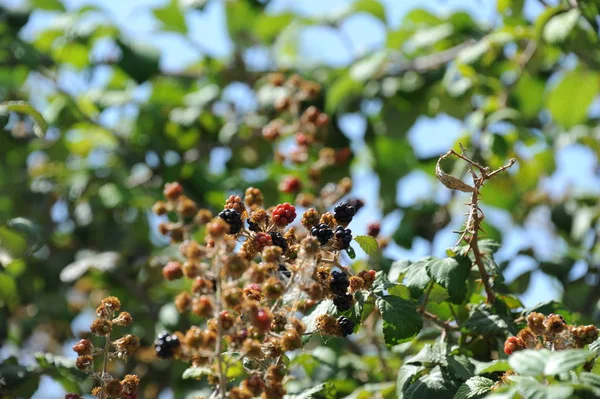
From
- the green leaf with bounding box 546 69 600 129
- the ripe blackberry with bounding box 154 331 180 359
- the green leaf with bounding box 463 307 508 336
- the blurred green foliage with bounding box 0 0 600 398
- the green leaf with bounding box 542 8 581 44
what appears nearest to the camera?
the ripe blackberry with bounding box 154 331 180 359

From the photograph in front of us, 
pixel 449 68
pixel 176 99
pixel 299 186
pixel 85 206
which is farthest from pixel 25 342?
pixel 449 68

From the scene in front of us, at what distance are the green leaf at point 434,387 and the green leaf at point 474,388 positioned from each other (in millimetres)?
125

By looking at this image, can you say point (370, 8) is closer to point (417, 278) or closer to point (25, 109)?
point (25, 109)

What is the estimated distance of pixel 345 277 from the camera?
213 centimetres

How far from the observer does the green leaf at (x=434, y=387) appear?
2.23 m

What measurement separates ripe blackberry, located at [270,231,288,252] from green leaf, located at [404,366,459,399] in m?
0.52

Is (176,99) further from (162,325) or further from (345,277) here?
(345,277)

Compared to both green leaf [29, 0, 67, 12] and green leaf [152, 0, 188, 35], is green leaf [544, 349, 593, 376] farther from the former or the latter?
green leaf [29, 0, 67, 12]

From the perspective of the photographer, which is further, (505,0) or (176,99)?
(176,99)

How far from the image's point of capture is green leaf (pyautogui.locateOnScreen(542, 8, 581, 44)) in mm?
3457

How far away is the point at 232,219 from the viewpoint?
7.18 feet

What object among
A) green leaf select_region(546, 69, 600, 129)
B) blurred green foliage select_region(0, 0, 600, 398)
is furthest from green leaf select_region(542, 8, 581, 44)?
green leaf select_region(546, 69, 600, 129)

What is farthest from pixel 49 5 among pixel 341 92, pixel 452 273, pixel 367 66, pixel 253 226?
pixel 452 273

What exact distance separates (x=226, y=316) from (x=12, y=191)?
Answer: 138 inches
